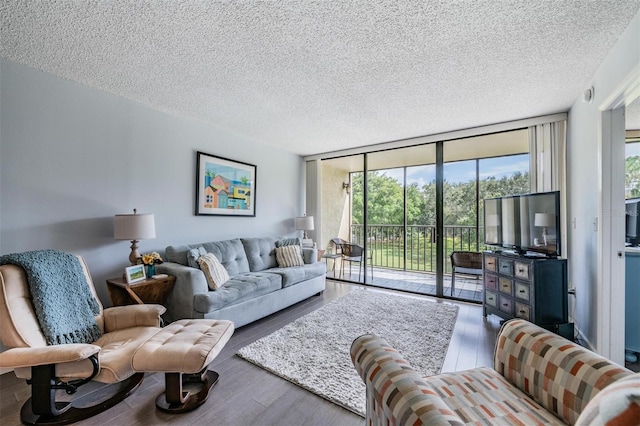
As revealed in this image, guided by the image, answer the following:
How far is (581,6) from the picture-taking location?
1.54m

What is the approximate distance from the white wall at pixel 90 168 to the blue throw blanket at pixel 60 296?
65 cm

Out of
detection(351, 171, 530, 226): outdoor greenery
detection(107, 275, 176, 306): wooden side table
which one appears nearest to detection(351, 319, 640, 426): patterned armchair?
detection(107, 275, 176, 306): wooden side table

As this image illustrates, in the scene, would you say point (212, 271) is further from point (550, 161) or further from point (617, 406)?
point (550, 161)

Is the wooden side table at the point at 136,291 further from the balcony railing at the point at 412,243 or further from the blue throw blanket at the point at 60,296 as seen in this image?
the balcony railing at the point at 412,243

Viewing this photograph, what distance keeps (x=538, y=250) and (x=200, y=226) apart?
155 inches

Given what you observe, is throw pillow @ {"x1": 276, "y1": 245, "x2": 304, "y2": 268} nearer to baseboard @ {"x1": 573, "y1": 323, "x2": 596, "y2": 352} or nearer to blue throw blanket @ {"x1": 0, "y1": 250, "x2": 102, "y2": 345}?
blue throw blanket @ {"x1": 0, "y1": 250, "x2": 102, "y2": 345}

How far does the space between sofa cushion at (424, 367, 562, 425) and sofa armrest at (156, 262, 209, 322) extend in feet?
7.01

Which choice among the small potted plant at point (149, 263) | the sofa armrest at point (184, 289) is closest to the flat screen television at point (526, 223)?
the sofa armrest at point (184, 289)

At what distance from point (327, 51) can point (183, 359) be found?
227cm

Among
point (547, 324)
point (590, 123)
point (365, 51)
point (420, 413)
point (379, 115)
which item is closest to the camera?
point (420, 413)

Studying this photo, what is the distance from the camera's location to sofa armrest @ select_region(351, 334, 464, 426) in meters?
0.72

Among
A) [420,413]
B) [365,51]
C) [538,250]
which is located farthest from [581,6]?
[420,413]

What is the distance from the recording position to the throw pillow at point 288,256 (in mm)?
3898

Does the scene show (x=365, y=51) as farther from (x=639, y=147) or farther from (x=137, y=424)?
(x=639, y=147)
